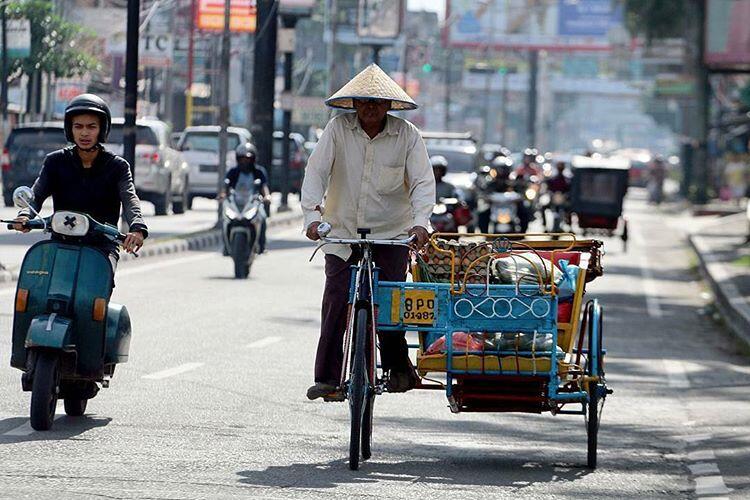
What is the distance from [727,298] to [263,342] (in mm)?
8400

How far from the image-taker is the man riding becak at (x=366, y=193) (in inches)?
364

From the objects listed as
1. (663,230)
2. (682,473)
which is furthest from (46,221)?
(663,230)

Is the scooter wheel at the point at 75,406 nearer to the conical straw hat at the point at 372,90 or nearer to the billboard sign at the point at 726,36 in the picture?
the conical straw hat at the point at 372,90

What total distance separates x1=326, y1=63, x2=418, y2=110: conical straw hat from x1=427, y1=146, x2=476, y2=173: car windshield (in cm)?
3039

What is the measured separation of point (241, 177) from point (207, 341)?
25.7 ft

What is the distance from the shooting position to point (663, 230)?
156ft

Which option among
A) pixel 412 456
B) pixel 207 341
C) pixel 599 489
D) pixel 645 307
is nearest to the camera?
pixel 599 489

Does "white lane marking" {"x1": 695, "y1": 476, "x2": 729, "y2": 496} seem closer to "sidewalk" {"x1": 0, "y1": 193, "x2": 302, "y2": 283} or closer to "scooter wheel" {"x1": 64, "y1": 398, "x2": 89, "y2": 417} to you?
"scooter wheel" {"x1": 64, "y1": 398, "x2": 89, "y2": 417}

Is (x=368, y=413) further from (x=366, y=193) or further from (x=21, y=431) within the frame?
(x=21, y=431)

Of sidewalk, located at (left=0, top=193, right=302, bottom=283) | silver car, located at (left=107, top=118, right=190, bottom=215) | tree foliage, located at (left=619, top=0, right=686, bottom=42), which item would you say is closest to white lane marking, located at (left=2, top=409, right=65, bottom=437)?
sidewalk, located at (left=0, top=193, right=302, bottom=283)

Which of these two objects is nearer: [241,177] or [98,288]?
[98,288]

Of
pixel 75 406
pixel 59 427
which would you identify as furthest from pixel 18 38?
pixel 59 427

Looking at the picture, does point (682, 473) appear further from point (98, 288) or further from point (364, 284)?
point (98, 288)

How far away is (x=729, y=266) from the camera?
2886 centimetres
